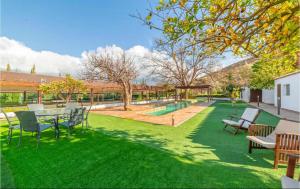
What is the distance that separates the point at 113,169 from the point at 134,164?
495 mm

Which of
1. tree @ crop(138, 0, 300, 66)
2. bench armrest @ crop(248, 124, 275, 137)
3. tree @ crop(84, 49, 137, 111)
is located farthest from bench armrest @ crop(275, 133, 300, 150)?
tree @ crop(84, 49, 137, 111)

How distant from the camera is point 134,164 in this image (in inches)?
156

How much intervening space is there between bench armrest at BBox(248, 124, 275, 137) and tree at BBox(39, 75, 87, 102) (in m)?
13.0

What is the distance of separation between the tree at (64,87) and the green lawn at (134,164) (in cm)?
753

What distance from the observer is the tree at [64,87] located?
12.9 metres

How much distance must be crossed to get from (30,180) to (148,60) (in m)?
28.7

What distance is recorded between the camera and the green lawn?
323 cm

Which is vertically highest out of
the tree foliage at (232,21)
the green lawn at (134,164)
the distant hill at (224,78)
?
the distant hill at (224,78)

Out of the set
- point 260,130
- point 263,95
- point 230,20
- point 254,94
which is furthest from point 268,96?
point 230,20

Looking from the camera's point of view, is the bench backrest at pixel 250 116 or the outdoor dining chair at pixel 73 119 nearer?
the outdoor dining chair at pixel 73 119

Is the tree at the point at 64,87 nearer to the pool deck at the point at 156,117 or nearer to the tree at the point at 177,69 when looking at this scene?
the pool deck at the point at 156,117

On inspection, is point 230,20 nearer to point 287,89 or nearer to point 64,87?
point 64,87

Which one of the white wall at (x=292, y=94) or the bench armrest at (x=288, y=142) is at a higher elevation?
the white wall at (x=292, y=94)

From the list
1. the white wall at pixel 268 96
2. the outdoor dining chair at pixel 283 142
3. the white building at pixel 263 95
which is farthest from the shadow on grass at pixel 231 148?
the white building at pixel 263 95
